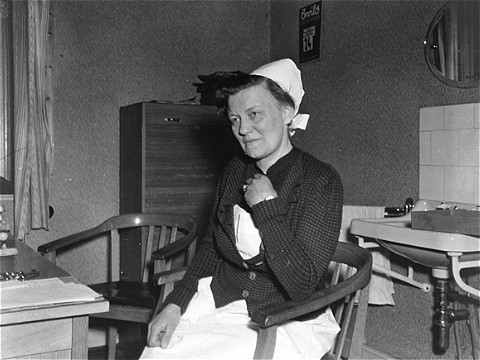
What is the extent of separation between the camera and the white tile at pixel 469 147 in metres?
2.70

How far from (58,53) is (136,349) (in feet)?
6.63

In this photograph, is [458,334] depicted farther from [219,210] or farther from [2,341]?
[2,341]

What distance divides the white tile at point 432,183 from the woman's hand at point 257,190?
5.00 feet

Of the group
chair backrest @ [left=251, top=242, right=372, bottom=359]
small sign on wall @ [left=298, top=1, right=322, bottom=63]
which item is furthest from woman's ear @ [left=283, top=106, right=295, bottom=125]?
small sign on wall @ [left=298, top=1, right=322, bottom=63]

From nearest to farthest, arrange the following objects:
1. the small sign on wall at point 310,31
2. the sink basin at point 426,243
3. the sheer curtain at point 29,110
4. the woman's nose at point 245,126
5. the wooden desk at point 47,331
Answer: the wooden desk at point 47,331
the woman's nose at point 245,126
the sink basin at point 426,243
the sheer curtain at point 29,110
the small sign on wall at point 310,31

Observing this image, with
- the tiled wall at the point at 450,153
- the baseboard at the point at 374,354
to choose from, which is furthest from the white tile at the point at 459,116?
the baseboard at the point at 374,354

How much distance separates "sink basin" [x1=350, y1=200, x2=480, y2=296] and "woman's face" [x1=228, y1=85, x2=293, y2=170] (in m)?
0.87

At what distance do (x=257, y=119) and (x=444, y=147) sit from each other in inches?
56.5

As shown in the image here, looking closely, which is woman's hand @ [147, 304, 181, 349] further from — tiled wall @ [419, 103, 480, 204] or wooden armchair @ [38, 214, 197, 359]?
tiled wall @ [419, 103, 480, 204]

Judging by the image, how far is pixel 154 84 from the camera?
13.2 ft

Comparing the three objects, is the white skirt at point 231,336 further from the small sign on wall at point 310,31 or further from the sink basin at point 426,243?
the small sign on wall at point 310,31

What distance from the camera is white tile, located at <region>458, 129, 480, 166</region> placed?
2.70 meters

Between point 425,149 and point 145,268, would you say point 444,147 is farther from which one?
point 145,268

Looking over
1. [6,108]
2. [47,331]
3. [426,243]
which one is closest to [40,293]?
[47,331]
